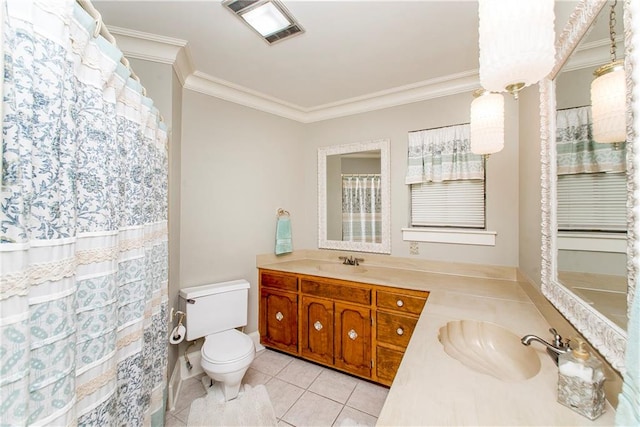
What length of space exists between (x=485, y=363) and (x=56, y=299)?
1.56 meters

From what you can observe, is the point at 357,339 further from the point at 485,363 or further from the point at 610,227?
the point at 610,227

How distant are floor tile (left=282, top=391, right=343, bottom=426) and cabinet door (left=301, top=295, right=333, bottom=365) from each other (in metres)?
0.36

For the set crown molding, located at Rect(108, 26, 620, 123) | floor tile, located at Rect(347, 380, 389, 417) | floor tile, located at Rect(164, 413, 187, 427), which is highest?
crown molding, located at Rect(108, 26, 620, 123)

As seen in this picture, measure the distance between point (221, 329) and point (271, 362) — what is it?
1.97 feet

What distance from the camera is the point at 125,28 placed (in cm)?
163

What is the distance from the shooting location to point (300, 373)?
7.26ft

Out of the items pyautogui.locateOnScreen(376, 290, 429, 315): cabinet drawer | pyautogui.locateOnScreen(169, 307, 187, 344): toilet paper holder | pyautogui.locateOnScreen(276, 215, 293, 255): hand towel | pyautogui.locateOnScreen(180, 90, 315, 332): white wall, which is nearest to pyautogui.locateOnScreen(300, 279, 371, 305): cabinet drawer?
pyautogui.locateOnScreen(376, 290, 429, 315): cabinet drawer

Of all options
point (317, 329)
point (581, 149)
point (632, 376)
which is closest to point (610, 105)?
point (581, 149)

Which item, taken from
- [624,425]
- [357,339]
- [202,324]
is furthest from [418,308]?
[202,324]

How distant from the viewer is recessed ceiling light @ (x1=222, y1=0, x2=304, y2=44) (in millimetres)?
1451

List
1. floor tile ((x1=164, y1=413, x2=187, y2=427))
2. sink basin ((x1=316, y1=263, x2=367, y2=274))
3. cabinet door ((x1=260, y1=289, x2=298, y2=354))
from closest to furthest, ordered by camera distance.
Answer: floor tile ((x1=164, y1=413, x2=187, y2=427)) < cabinet door ((x1=260, y1=289, x2=298, y2=354)) < sink basin ((x1=316, y1=263, x2=367, y2=274))

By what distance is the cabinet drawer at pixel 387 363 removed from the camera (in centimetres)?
194

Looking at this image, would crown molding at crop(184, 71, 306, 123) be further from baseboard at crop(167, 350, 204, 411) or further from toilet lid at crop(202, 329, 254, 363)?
baseboard at crop(167, 350, 204, 411)

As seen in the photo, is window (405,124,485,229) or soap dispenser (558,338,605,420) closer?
soap dispenser (558,338,605,420)
